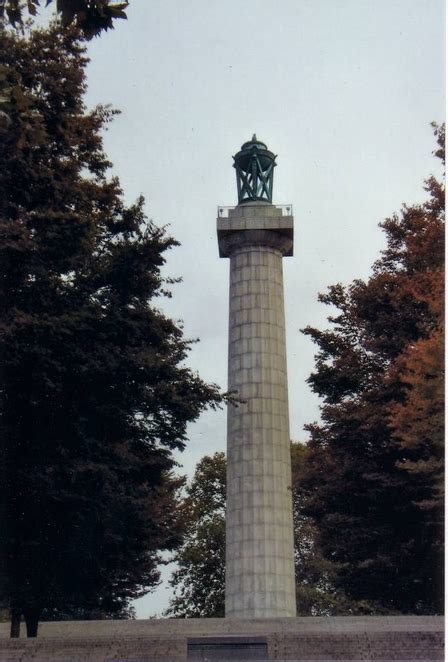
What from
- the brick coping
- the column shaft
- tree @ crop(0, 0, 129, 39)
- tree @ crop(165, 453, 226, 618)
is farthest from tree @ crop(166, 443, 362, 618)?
tree @ crop(0, 0, 129, 39)

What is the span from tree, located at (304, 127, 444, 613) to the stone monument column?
2.61 m

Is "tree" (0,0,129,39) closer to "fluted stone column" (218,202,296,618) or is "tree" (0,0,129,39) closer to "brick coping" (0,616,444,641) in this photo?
"brick coping" (0,616,444,641)

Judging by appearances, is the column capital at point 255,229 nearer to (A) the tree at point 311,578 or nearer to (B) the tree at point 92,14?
(A) the tree at point 311,578

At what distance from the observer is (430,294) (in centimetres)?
2653

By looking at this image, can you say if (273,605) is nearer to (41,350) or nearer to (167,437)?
(167,437)

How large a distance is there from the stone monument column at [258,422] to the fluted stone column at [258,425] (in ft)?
0.11

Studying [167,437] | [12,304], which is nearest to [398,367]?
[167,437]

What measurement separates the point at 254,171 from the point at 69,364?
21743mm

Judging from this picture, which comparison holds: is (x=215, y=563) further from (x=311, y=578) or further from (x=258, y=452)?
(x=258, y=452)

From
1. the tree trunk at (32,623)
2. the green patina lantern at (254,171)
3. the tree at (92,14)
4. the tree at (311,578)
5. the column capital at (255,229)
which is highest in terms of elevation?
the green patina lantern at (254,171)

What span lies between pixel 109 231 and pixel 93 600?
11739 mm

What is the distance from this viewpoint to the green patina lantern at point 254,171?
4172cm

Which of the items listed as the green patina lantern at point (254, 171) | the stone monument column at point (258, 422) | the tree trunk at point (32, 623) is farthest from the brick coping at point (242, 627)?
the green patina lantern at point (254, 171)

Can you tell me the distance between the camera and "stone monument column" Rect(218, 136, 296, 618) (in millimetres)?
34688
